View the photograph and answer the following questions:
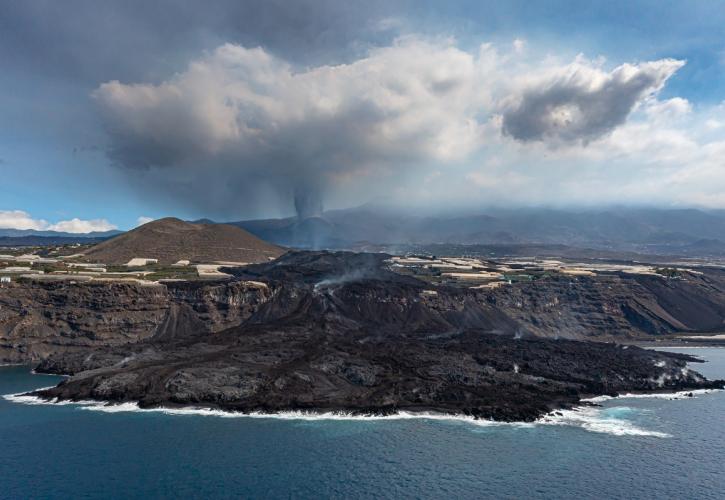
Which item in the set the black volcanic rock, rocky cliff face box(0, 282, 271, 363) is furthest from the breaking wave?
rocky cliff face box(0, 282, 271, 363)

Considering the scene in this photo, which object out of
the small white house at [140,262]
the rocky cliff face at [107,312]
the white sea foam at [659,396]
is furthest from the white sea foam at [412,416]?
the small white house at [140,262]

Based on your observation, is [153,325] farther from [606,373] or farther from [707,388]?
[707,388]

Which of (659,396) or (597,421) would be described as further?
(659,396)

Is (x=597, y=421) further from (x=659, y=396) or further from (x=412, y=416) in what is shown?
(x=412, y=416)

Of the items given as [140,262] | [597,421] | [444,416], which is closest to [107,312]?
[140,262]

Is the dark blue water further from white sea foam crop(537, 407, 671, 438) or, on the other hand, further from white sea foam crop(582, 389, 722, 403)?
white sea foam crop(582, 389, 722, 403)

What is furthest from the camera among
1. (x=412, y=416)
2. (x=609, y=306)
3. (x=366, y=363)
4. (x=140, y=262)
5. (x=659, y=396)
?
(x=140, y=262)

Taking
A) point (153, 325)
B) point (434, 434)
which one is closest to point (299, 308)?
point (153, 325)
